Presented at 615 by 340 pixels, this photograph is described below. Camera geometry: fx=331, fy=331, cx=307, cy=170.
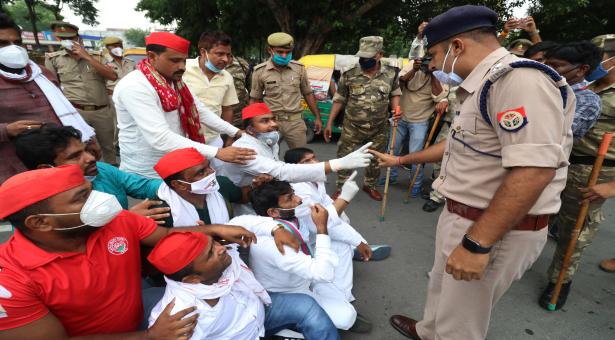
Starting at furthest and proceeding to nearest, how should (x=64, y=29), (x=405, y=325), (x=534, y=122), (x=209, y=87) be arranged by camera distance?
(x=64, y=29) → (x=209, y=87) → (x=405, y=325) → (x=534, y=122)

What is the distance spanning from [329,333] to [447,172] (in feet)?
3.57

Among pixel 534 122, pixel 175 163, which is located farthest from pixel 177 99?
pixel 534 122

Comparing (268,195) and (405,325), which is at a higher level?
(268,195)

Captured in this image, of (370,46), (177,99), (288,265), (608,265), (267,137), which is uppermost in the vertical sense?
(370,46)

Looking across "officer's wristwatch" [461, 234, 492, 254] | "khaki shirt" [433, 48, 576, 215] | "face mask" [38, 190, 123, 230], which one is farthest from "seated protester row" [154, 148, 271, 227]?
"officer's wristwatch" [461, 234, 492, 254]

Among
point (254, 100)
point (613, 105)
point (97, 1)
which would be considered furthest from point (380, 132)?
point (97, 1)

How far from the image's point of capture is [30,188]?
48.9 inches

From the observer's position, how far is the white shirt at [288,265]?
1855mm

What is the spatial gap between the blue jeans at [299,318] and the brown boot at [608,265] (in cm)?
275

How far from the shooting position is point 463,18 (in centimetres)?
136

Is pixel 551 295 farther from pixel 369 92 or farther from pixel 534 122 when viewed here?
pixel 369 92

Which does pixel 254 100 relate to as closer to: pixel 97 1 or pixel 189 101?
pixel 189 101

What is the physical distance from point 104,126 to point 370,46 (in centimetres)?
371

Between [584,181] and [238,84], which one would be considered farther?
[238,84]
